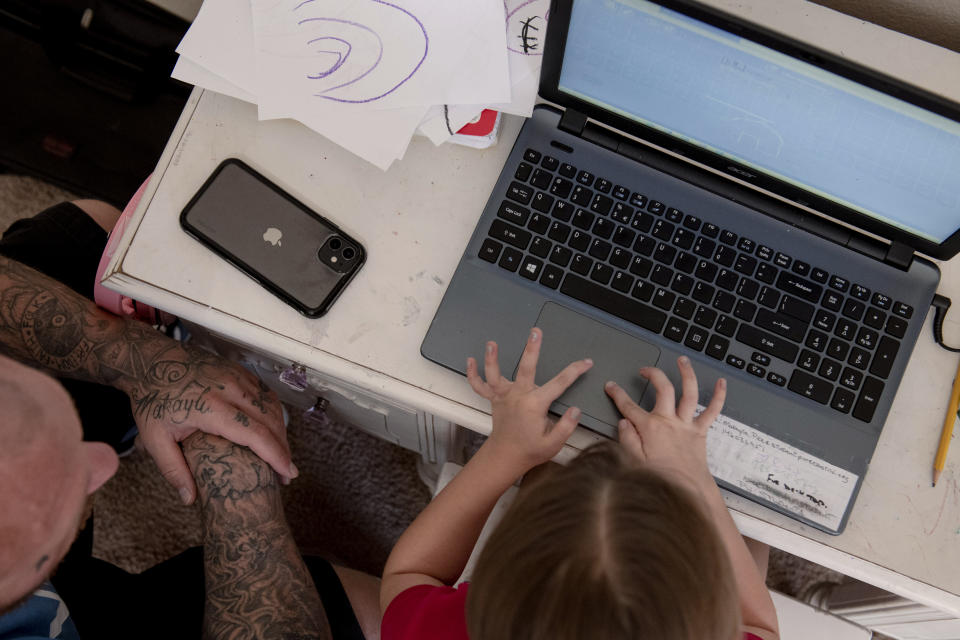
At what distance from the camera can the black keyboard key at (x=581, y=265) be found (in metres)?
0.64

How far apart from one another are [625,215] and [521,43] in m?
0.21

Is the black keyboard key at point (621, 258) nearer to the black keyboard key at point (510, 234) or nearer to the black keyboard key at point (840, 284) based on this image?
the black keyboard key at point (510, 234)

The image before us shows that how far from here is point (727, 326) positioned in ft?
2.07

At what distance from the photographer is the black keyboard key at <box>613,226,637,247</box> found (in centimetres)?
65

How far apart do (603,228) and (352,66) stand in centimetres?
29

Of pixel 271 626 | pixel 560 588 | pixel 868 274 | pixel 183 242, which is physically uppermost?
pixel 868 274

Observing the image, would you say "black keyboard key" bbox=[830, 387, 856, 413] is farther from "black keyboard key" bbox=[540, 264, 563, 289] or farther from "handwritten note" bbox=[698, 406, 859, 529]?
"black keyboard key" bbox=[540, 264, 563, 289]

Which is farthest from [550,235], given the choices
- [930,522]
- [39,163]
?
[39,163]

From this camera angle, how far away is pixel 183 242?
2.15 ft

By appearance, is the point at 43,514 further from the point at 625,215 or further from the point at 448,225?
the point at 625,215

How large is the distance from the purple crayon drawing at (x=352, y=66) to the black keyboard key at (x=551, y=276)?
234 millimetres

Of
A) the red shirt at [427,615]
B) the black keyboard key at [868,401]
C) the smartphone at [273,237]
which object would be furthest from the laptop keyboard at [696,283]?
the red shirt at [427,615]

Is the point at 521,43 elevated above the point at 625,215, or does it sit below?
above

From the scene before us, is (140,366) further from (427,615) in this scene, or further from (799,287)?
(799,287)
